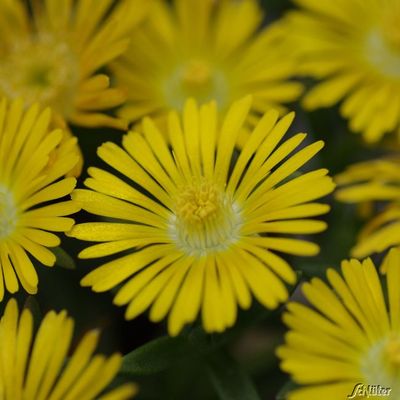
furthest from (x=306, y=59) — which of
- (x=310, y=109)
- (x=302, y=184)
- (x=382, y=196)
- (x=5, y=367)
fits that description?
(x=5, y=367)

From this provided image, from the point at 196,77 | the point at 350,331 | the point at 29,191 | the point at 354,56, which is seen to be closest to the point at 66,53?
the point at 196,77

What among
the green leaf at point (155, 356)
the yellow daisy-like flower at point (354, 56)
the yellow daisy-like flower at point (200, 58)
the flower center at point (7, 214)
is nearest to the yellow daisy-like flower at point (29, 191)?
the flower center at point (7, 214)

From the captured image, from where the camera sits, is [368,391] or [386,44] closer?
[368,391]

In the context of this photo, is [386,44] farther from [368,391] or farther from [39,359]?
[39,359]

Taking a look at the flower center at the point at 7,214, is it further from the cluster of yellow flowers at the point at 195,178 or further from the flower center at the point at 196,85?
the flower center at the point at 196,85

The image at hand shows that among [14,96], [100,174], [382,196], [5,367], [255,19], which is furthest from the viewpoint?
[255,19]

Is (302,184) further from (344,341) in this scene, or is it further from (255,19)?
(255,19)

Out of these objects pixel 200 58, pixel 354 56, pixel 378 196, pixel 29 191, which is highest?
pixel 200 58

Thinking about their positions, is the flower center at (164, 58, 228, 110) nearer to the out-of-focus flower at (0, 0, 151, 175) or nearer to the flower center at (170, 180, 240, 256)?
the out-of-focus flower at (0, 0, 151, 175)
